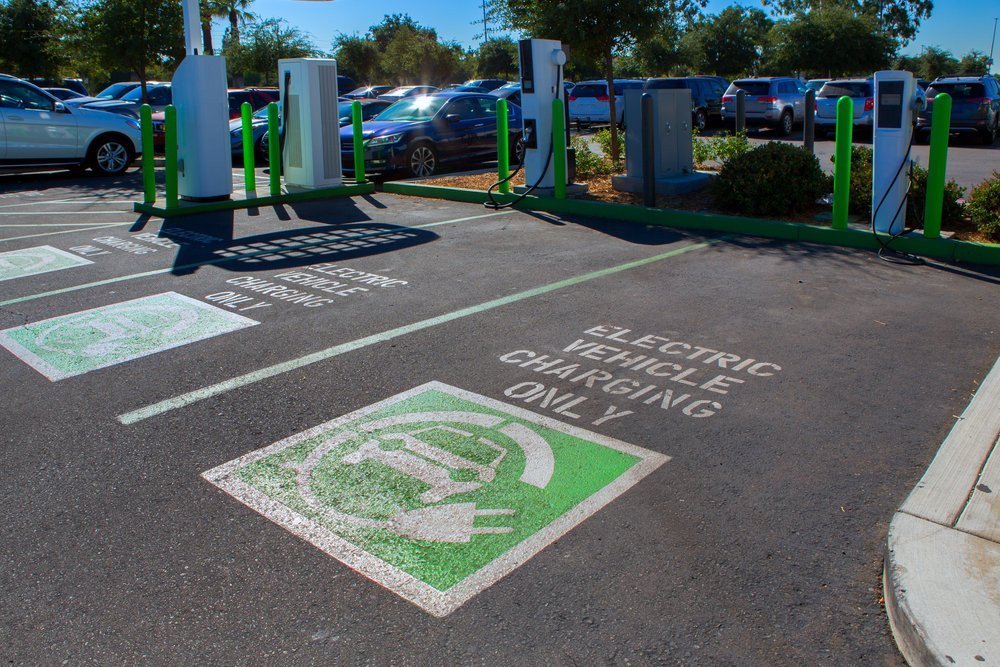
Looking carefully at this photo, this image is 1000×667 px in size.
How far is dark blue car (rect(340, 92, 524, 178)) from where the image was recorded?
1489cm

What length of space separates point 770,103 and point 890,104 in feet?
54.4

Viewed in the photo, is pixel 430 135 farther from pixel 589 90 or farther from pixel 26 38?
pixel 26 38

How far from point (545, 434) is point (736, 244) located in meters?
5.45

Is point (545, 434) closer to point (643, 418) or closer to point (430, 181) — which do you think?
point (643, 418)

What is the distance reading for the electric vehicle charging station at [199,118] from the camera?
456 inches

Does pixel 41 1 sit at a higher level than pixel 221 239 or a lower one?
higher

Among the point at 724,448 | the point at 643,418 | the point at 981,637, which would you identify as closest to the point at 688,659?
the point at 981,637

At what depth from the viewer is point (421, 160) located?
15.3 m

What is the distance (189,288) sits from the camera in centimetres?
765

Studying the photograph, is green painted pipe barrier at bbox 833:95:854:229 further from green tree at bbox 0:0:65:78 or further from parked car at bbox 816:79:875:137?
green tree at bbox 0:0:65:78

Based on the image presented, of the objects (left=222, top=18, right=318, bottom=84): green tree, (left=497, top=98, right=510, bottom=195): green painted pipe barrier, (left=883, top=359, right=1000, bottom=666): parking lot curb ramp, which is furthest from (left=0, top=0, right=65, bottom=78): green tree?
(left=883, top=359, right=1000, bottom=666): parking lot curb ramp

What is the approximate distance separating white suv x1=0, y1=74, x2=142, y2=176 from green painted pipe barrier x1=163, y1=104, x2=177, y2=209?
5405 mm

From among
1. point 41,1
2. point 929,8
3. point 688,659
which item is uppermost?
Result: point 929,8

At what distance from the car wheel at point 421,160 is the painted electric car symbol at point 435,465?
35.8 feet
